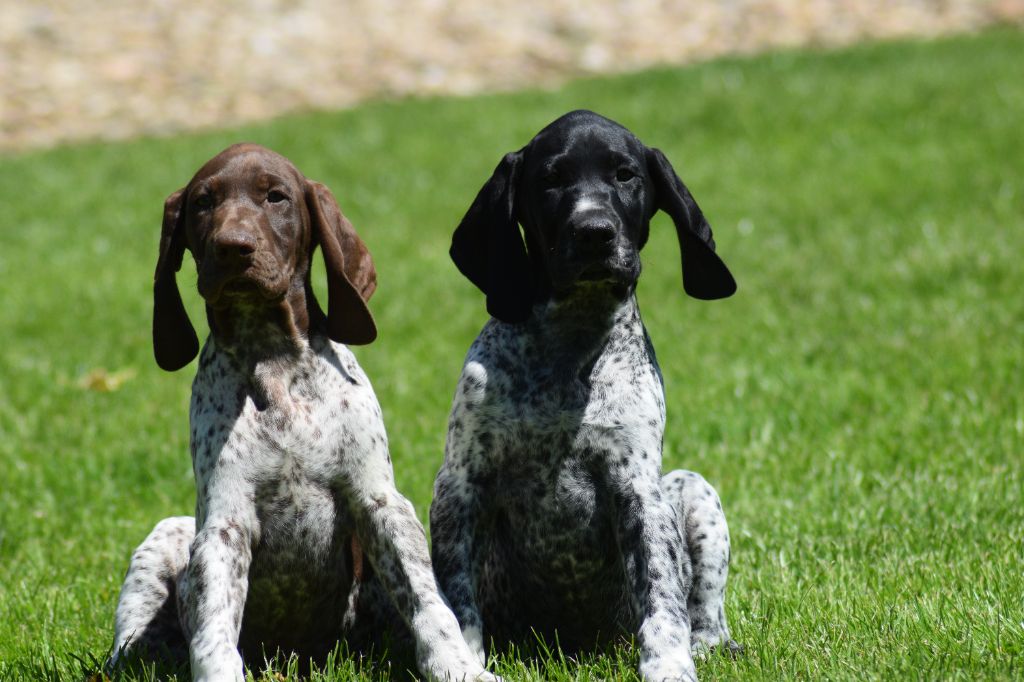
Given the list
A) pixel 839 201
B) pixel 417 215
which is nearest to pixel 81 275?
pixel 417 215

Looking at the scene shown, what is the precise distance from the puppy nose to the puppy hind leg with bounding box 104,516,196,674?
1.14 metres

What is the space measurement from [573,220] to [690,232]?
57 cm

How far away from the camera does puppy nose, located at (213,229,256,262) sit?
173 inches

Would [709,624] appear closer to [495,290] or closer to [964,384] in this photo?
[495,290]

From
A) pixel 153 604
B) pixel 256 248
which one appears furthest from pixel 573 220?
pixel 153 604

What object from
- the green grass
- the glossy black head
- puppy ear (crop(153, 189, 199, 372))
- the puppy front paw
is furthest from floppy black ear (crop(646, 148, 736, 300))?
puppy ear (crop(153, 189, 199, 372))

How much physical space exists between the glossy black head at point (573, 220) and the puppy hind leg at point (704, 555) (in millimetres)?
723

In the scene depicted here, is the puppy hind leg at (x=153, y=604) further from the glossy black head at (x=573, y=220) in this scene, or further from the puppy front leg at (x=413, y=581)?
the glossy black head at (x=573, y=220)

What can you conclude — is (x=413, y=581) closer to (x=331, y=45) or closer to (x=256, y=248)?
(x=256, y=248)

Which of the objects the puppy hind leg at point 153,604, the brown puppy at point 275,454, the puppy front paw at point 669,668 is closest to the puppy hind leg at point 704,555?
the puppy front paw at point 669,668

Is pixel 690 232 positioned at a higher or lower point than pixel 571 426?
higher

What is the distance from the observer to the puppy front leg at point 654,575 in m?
4.41

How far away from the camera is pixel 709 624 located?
494cm

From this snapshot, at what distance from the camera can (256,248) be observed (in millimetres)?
4477
